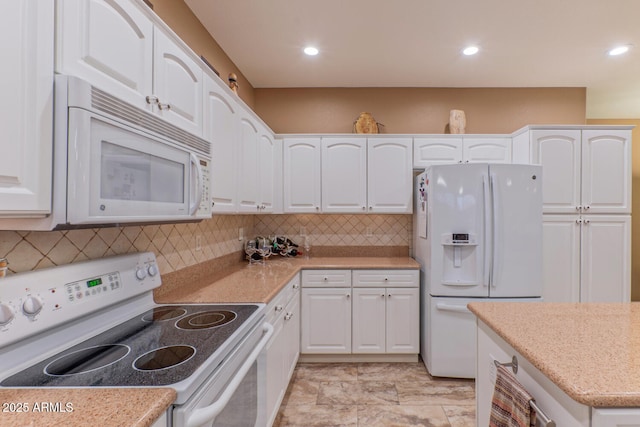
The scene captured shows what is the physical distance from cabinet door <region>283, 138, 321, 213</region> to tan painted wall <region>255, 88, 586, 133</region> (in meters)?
0.37

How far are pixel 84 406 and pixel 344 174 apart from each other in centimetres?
270

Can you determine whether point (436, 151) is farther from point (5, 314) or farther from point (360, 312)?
point (5, 314)

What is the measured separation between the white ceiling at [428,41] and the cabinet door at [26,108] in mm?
1545

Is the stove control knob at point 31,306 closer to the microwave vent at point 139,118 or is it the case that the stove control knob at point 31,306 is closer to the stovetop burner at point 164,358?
the stovetop burner at point 164,358

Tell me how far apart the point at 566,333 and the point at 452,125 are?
8.39 feet

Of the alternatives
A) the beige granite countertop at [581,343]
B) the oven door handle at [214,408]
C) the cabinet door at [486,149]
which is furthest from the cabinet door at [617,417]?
the cabinet door at [486,149]

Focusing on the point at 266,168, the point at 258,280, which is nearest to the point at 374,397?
the point at 258,280

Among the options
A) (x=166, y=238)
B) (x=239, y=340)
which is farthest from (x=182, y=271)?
(x=239, y=340)

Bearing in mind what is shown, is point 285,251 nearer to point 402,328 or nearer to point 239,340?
point 402,328

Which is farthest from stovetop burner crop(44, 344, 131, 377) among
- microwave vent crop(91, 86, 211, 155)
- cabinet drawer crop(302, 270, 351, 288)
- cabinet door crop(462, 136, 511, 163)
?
cabinet door crop(462, 136, 511, 163)

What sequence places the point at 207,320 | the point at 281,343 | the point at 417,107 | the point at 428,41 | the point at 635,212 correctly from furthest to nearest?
1. the point at 635,212
2. the point at 417,107
3. the point at 428,41
4. the point at 281,343
5. the point at 207,320

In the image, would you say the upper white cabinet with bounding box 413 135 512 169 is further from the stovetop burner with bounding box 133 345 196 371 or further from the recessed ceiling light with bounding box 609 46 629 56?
the stovetop burner with bounding box 133 345 196 371

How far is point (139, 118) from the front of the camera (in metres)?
1.07

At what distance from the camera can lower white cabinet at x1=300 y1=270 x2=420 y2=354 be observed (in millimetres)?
2820
